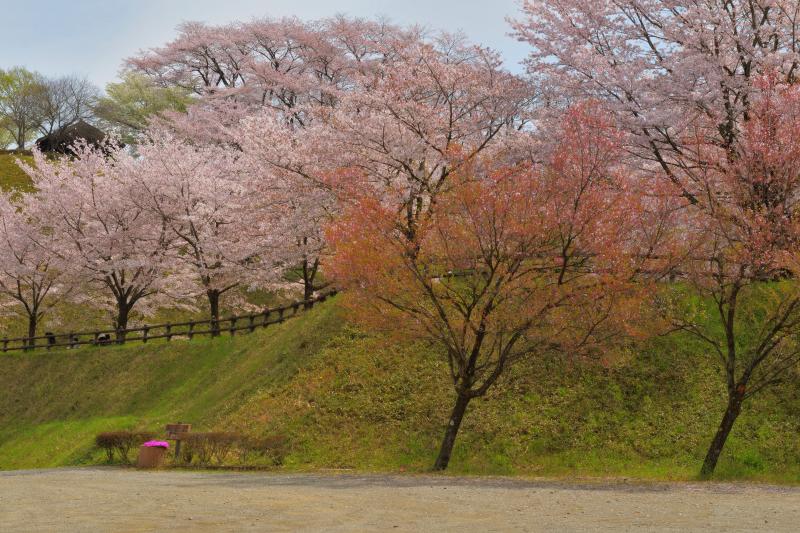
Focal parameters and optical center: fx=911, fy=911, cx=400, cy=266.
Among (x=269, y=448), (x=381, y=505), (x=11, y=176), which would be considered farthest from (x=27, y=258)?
(x=381, y=505)

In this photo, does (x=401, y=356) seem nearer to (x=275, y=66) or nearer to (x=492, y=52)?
(x=492, y=52)

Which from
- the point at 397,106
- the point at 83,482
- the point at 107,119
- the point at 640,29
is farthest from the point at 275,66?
the point at 83,482

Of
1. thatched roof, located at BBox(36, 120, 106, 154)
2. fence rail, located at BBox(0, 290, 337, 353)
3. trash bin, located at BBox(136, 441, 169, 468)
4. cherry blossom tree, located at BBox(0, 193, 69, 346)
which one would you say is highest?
thatched roof, located at BBox(36, 120, 106, 154)

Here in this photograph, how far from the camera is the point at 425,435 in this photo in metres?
24.0

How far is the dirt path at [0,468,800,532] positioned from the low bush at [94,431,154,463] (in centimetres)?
542

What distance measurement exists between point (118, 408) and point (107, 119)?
5385 centimetres

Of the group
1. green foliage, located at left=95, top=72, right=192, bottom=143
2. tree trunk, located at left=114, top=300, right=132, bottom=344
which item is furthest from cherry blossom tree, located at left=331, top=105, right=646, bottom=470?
green foliage, located at left=95, top=72, right=192, bottom=143

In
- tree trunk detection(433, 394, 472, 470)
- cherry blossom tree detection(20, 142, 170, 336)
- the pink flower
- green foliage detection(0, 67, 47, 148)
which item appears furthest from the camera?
green foliage detection(0, 67, 47, 148)

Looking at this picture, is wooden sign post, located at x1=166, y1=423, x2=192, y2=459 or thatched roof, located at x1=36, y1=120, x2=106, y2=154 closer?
wooden sign post, located at x1=166, y1=423, x2=192, y2=459

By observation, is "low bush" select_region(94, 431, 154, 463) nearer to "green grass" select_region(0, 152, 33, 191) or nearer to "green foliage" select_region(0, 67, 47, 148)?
"green grass" select_region(0, 152, 33, 191)

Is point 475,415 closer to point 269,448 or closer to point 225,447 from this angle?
point 269,448

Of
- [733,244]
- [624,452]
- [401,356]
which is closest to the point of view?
[733,244]

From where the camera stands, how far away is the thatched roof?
8169 centimetres

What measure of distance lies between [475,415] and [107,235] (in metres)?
23.9
